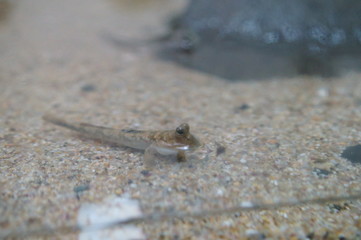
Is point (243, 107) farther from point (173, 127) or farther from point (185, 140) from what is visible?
point (185, 140)

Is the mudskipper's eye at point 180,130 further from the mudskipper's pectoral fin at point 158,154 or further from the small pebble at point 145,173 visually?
the small pebble at point 145,173

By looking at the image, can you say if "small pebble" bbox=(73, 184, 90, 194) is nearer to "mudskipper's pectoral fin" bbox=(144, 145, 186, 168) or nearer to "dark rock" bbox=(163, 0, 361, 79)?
"mudskipper's pectoral fin" bbox=(144, 145, 186, 168)

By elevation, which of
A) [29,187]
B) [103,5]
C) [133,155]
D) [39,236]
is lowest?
[39,236]

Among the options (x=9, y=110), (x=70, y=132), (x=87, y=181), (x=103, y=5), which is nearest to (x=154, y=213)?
(x=87, y=181)

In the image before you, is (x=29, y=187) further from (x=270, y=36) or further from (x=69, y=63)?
(x=270, y=36)

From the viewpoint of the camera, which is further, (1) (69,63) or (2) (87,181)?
(1) (69,63)

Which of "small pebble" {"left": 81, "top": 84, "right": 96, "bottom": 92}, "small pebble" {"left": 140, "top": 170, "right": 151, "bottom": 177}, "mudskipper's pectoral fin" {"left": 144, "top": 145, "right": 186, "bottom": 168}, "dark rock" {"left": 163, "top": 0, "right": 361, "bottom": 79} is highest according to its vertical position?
"dark rock" {"left": 163, "top": 0, "right": 361, "bottom": 79}

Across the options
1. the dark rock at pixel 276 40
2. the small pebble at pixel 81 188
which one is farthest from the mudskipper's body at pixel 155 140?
the dark rock at pixel 276 40

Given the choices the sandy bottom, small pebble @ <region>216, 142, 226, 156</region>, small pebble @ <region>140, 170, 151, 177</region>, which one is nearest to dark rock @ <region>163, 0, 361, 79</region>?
the sandy bottom
